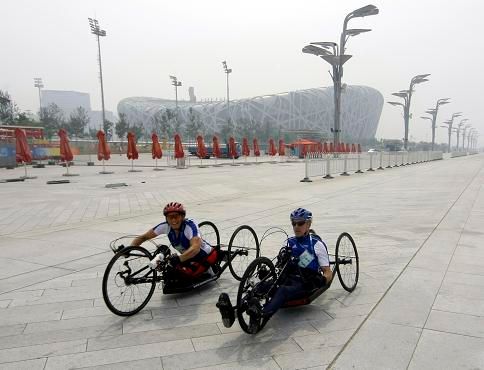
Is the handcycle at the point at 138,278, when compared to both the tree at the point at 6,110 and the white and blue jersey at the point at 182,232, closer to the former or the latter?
the white and blue jersey at the point at 182,232

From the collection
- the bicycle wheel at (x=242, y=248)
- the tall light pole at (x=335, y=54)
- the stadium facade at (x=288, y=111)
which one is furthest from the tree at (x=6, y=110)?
the stadium facade at (x=288, y=111)

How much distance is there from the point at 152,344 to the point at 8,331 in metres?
1.41

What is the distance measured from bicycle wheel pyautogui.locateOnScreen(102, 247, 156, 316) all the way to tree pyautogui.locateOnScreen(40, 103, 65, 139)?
218ft

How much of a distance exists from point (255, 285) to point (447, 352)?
5.30 ft

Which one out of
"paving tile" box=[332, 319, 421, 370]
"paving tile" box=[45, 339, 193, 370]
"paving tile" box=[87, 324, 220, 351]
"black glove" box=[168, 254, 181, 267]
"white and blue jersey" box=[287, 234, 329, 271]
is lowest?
"paving tile" box=[87, 324, 220, 351]

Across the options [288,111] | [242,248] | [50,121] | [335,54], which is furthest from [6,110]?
[288,111]

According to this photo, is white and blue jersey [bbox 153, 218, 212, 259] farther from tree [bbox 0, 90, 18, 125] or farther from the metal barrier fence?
tree [bbox 0, 90, 18, 125]

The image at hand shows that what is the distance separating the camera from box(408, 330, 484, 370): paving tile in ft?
9.76

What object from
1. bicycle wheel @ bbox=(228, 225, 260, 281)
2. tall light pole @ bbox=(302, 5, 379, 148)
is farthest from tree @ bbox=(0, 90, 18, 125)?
bicycle wheel @ bbox=(228, 225, 260, 281)

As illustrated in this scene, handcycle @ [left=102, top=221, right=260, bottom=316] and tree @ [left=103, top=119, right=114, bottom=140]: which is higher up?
tree @ [left=103, top=119, right=114, bottom=140]

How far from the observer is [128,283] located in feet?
13.2

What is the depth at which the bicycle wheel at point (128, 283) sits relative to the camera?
399cm

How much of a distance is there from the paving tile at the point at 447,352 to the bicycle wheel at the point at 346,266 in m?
1.18

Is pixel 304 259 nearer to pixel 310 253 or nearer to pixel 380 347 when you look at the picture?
pixel 310 253
